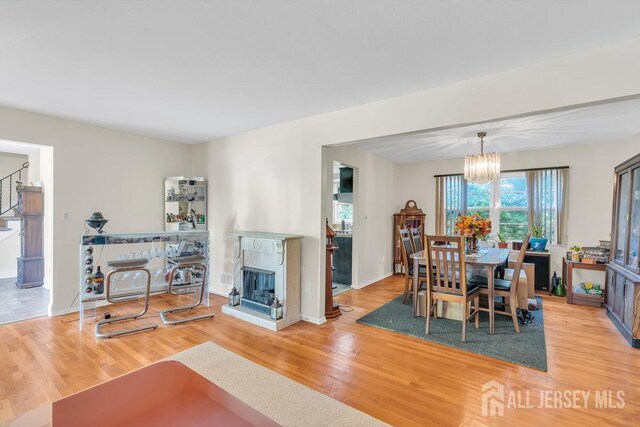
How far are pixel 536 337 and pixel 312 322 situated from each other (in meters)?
2.48

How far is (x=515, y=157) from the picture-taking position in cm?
559

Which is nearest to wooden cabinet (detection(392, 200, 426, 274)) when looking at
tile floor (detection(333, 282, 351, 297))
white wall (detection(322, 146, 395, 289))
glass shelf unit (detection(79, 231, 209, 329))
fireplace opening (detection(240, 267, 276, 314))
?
white wall (detection(322, 146, 395, 289))

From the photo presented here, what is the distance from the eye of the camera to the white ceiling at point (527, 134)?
342 cm

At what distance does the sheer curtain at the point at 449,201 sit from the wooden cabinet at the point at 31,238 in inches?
295

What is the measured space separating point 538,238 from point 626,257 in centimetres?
182

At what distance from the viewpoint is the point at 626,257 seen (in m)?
3.48

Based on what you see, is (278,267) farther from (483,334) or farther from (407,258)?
(483,334)

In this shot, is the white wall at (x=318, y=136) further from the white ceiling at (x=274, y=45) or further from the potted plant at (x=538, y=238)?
the potted plant at (x=538, y=238)

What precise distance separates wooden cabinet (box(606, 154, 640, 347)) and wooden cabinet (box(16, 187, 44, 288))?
8340 millimetres

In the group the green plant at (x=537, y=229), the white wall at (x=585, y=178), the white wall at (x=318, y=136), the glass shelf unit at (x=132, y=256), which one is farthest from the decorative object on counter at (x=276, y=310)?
the white wall at (x=585, y=178)

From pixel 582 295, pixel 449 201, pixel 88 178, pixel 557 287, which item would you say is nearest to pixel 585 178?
pixel 557 287

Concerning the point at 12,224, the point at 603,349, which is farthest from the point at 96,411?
the point at 12,224

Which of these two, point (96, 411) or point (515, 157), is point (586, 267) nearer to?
point (515, 157)

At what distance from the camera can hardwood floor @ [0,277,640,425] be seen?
2049 mm
